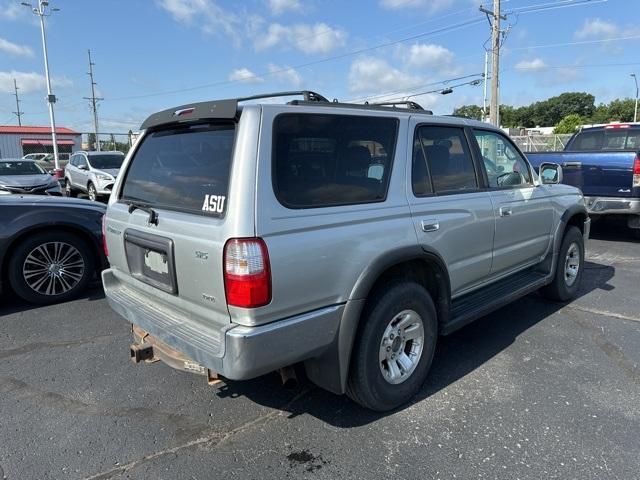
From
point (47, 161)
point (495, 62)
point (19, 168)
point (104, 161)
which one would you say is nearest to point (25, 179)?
point (19, 168)

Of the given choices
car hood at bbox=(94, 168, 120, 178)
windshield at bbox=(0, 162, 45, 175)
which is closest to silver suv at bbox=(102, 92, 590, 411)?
windshield at bbox=(0, 162, 45, 175)

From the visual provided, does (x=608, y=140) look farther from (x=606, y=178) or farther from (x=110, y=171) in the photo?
(x=110, y=171)

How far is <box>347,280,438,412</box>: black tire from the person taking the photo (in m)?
2.77

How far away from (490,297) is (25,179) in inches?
453

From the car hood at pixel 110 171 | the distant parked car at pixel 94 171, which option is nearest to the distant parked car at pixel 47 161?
the distant parked car at pixel 94 171

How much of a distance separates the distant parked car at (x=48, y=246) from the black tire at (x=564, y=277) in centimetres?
489

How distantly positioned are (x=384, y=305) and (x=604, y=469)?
4.66 ft

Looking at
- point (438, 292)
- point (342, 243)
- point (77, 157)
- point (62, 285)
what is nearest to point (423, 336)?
point (438, 292)

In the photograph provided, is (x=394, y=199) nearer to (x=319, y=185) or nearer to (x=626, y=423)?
(x=319, y=185)

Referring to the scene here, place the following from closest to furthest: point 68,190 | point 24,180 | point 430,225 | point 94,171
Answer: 1. point 430,225
2. point 24,180
3. point 94,171
4. point 68,190

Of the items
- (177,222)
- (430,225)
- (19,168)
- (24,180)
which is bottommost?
(430,225)

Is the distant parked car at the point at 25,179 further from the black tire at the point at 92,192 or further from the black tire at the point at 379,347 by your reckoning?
the black tire at the point at 379,347

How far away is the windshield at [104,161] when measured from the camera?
15.1 meters

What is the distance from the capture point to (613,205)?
7594 millimetres
